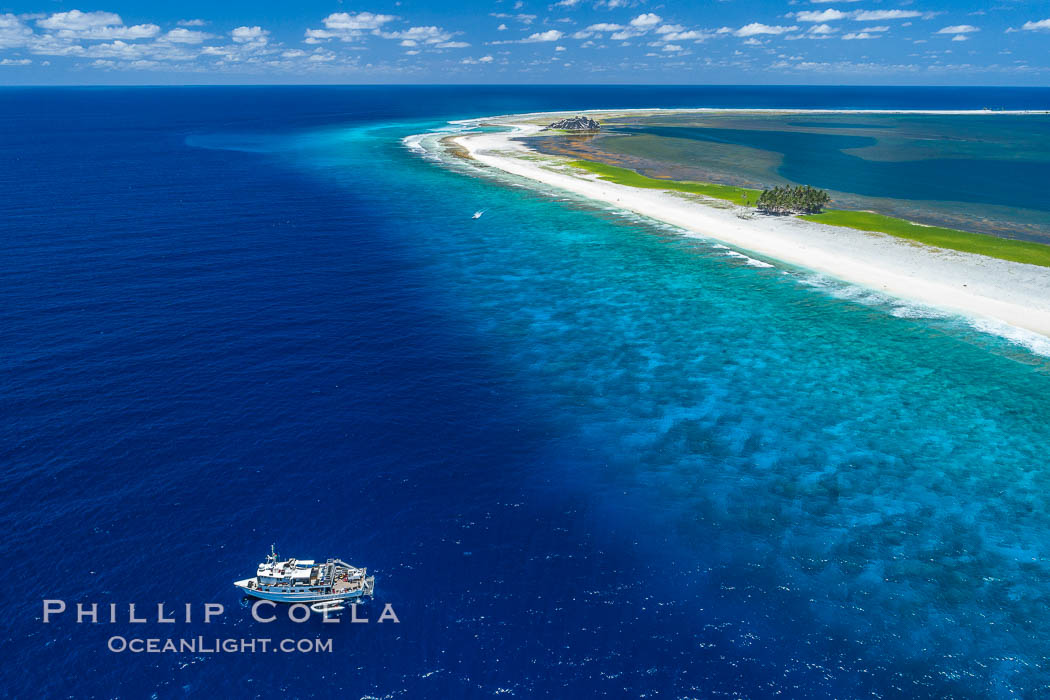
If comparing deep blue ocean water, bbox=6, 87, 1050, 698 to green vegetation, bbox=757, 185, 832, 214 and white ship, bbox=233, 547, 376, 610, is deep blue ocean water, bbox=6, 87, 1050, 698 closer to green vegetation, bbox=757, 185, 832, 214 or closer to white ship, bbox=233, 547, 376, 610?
white ship, bbox=233, 547, 376, 610

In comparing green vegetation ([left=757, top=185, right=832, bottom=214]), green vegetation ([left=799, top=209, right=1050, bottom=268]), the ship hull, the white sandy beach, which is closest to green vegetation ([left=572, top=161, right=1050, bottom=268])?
green vegetation ([left=799, top=209, right=1050, bottom=268])

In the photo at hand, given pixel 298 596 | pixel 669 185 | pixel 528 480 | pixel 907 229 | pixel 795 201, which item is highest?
pixel 669 185

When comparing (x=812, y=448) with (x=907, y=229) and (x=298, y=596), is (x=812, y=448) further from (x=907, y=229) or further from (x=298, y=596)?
(x=907, y=229)

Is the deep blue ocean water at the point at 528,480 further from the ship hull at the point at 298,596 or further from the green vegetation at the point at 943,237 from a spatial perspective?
the green vegetation at the point at 943,237

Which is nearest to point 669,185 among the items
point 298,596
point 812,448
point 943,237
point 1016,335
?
point 943,237

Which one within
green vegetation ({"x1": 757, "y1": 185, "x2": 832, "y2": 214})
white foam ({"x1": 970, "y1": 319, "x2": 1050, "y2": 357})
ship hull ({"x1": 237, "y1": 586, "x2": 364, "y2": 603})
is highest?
green vegetation ({"x1": 757, "y1": 185, "x2": 832, "y2": 214})

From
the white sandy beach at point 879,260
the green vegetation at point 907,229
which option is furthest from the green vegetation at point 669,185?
the white sandy beach at point 879,260

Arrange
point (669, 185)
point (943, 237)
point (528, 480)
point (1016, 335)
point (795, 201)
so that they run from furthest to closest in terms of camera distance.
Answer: point (669, 185)
point (795, 201)
point (943, 237)
point (1016, 335)
point (528, 480)
